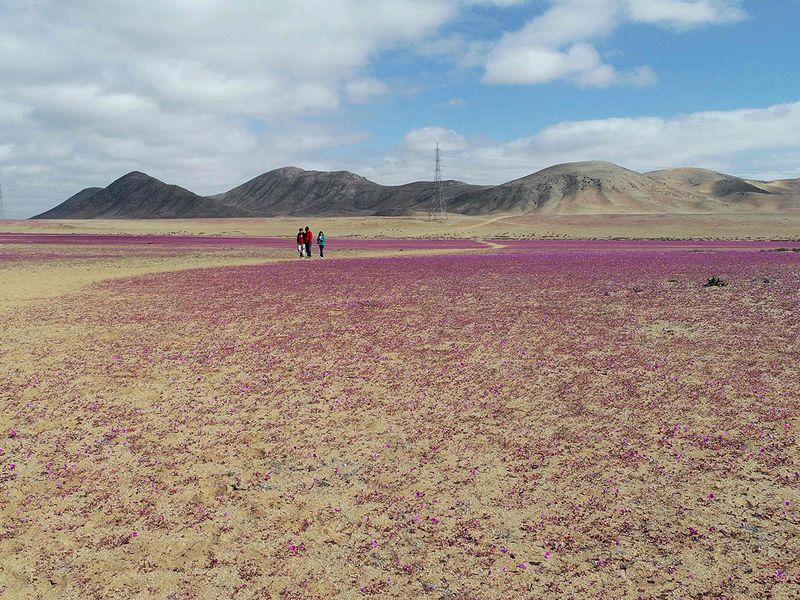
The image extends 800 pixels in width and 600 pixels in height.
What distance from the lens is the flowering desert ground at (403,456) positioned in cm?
470

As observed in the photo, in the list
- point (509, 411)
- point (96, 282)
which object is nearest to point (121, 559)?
point (509, 411)

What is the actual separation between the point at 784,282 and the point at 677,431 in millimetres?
17043

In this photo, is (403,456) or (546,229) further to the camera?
(546,229)

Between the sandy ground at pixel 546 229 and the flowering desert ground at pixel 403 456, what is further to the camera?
the sandy ground at pixel 546 229

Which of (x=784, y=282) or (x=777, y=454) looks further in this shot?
(x=784, y=282)

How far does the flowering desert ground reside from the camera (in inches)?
185

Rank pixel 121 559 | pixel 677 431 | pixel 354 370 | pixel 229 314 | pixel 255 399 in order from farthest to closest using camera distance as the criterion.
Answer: pixel 229 314 < pixel 354 370 < pixel 255 399 < pixel 677 431 < pixel 121 559

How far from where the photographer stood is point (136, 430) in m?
7.55

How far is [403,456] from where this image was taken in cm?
676

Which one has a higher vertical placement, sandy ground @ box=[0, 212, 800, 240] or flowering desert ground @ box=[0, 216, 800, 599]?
sandy ground @ box=[0, 212, 800, 240]

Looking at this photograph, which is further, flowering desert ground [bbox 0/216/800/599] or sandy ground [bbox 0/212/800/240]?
sandy ground [bbox 0/212/800/240]

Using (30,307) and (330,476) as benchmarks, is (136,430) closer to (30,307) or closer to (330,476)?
(330,476)

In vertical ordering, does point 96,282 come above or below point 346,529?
above

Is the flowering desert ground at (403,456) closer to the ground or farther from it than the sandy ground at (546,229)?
closer to the ground
